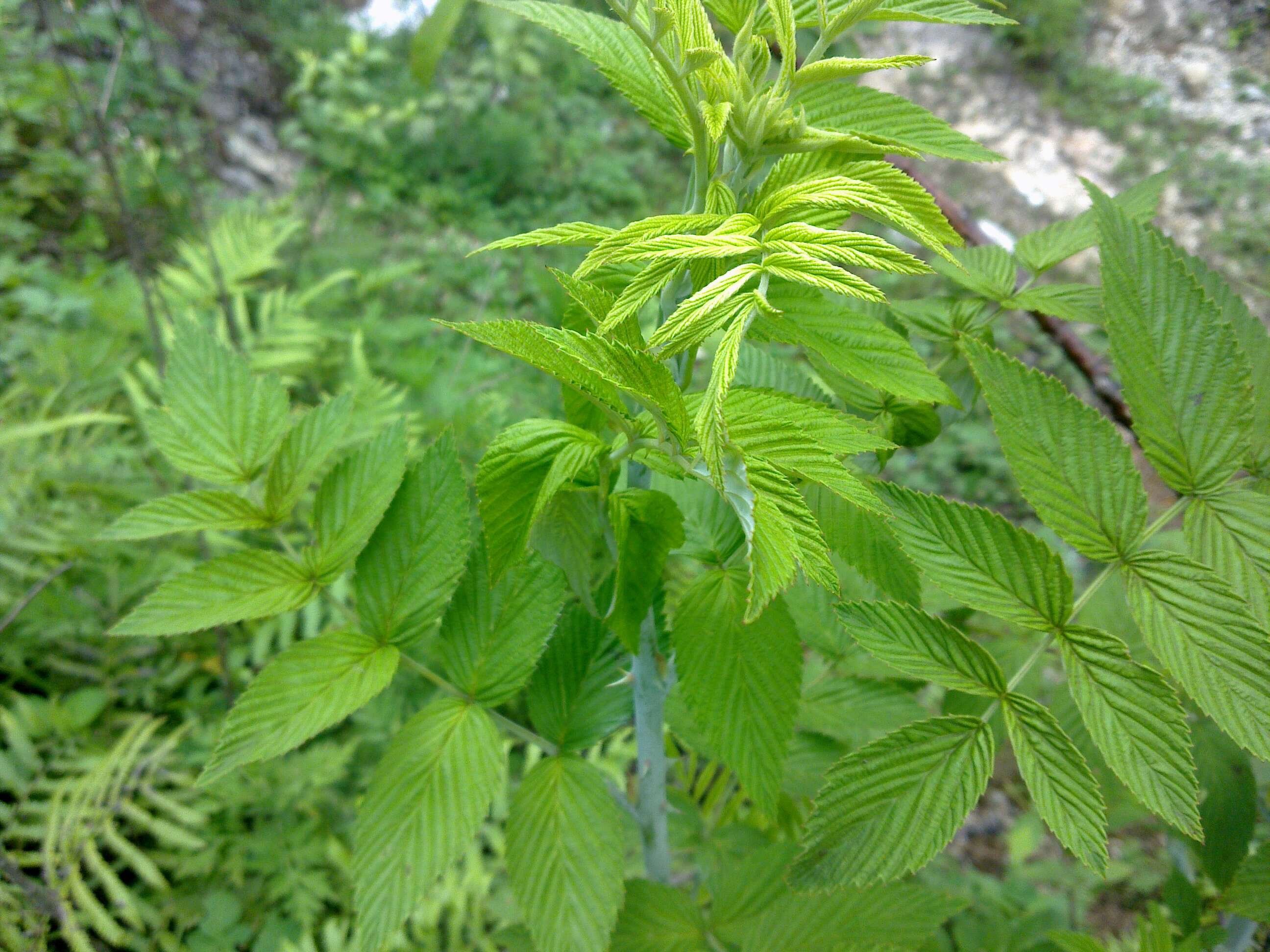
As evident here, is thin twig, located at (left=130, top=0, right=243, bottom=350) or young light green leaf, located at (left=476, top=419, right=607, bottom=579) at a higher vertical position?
young light green leaf, located at (left=476, top=419, right=607, bottom=579)

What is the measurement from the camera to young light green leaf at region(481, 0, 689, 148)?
1.57 ft

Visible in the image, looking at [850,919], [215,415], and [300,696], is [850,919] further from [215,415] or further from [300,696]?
[215,415]

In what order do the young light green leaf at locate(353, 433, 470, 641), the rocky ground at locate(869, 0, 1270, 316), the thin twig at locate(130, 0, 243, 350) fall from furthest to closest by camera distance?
the rocky ground at locate(869, 0, 1270, 316)
the thin twig at locate(130, 0, 243, 350)
the young light green leaf at locate(353, 433, 470, 641)

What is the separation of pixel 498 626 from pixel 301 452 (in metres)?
0.23

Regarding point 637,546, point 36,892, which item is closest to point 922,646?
point 637,546

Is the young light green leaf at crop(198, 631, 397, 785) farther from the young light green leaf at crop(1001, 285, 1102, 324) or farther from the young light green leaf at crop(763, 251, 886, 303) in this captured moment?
the young light green leaf at crop(1001, 285, 1102, 324)

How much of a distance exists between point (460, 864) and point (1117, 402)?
1431 millimetres

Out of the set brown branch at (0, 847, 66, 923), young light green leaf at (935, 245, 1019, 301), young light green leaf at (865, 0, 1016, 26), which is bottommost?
brown branch at (0, 847, 66, 923)

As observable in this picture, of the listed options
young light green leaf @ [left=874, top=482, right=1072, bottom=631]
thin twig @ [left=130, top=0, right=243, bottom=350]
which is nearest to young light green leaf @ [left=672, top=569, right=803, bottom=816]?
young light green leaf @ [left=874, top=482, right=1072, bottom=631]

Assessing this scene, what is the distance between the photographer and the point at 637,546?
1.55ft

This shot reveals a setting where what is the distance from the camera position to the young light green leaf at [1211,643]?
0.43m

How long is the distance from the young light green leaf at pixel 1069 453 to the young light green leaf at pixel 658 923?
48cm

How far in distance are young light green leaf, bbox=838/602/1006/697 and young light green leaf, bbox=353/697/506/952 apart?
282 millimetres

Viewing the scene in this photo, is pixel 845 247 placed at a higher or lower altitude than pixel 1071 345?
higher
